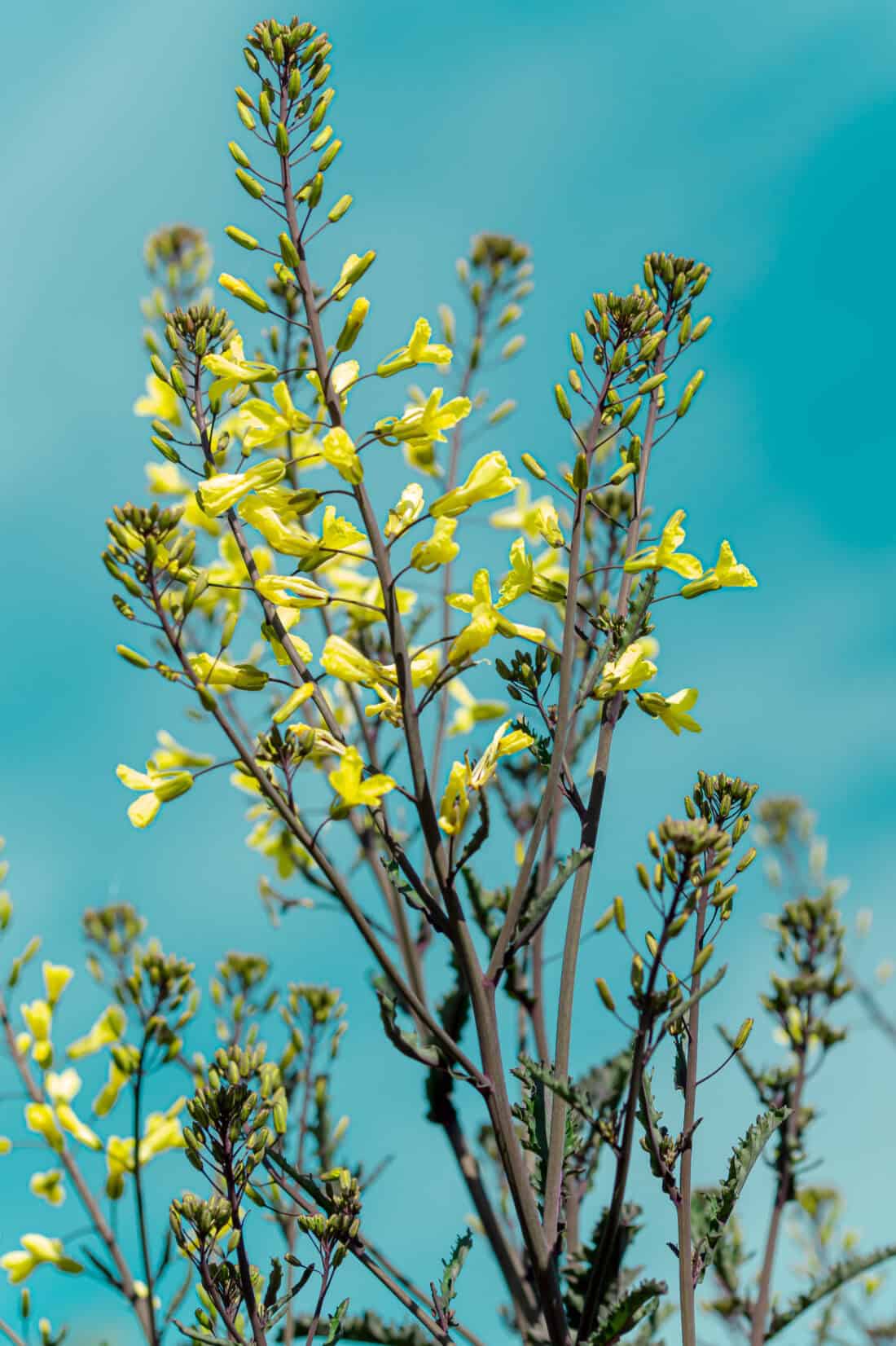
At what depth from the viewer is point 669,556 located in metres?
2.48

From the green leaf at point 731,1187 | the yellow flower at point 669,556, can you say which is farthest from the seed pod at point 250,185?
the green leaf at point 731,1187

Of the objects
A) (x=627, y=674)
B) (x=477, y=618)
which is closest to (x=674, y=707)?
(x=627, y=674)

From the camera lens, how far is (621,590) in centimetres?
249

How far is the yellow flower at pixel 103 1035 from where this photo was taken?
4.13 meters

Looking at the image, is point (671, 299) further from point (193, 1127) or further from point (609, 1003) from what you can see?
point (193, 1127)

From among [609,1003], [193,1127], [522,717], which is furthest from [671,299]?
[193,1127]

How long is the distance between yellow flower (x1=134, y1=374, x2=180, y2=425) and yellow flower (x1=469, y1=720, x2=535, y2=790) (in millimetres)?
3576

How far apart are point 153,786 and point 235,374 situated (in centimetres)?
89

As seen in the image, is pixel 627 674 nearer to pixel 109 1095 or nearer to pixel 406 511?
pixel 406 511

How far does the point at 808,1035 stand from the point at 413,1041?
6.29ft

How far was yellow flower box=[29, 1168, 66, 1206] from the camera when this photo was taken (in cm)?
403

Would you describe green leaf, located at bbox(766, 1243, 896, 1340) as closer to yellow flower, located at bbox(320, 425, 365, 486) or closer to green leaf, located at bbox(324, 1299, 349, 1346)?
green leaf, located at bbox(324, 1299, 349, 1346)

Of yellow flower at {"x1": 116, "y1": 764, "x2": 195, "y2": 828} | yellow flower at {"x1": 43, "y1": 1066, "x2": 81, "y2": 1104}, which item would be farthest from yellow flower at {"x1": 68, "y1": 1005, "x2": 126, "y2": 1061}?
yellow flower at {"x1": 116, "y1": 764, "x2": 195, "y2": 828}

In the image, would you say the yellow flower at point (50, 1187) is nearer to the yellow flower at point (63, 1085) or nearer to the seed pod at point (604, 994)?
the yellow flower at point (63, 1085)
